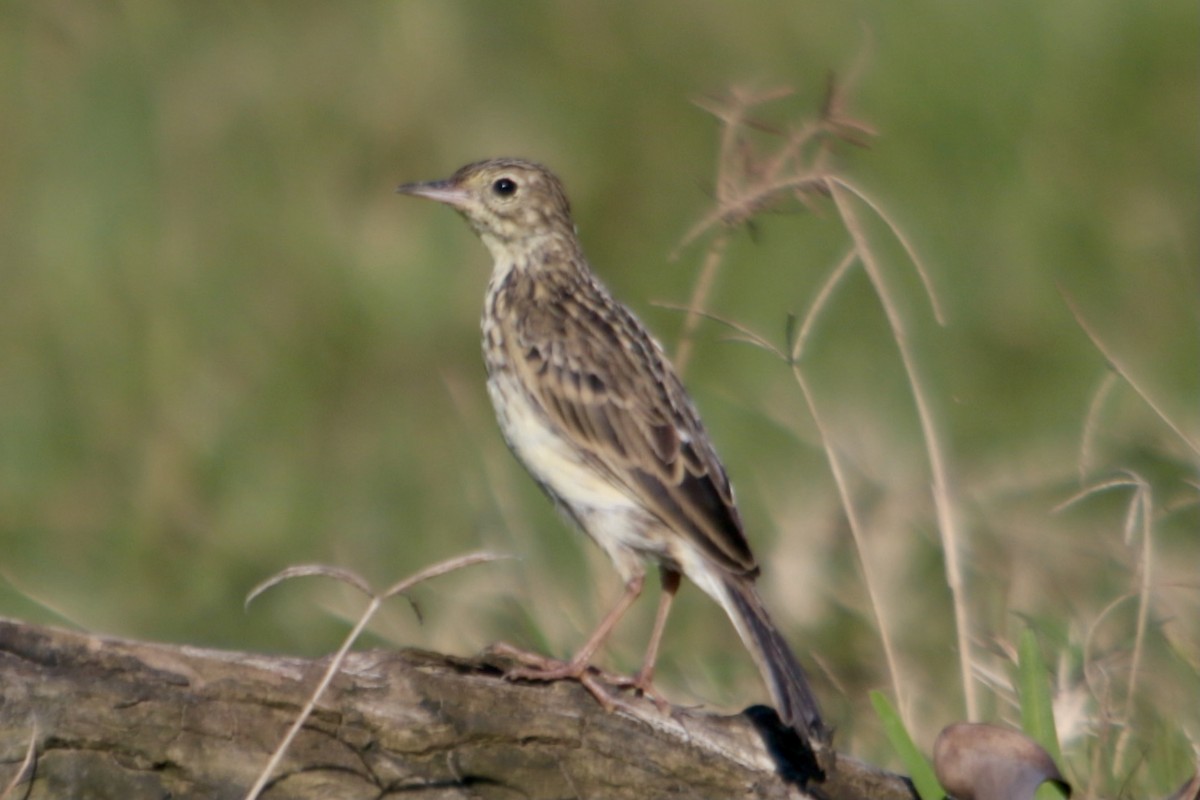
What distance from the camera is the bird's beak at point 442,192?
6.57 m

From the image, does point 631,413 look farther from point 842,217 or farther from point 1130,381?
point 1130,381

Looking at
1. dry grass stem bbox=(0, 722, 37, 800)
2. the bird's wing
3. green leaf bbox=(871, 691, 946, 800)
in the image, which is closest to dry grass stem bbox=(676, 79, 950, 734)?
the bird's wing

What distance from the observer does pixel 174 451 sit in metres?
8.95

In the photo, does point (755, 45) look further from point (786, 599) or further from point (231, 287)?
point (786, 599)

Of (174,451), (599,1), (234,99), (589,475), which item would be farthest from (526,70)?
(589,475)

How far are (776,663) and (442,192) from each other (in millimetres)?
2225

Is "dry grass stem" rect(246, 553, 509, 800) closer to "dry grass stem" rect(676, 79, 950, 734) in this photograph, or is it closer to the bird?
the bird

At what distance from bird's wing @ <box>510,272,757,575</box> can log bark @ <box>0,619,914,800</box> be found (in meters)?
0.76

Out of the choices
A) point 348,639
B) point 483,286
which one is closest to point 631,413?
point 348,639

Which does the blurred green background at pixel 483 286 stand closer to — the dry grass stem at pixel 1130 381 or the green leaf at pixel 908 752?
the dry grass stem at pixel 1130 381

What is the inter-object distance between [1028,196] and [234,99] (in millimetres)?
Answer: 4023

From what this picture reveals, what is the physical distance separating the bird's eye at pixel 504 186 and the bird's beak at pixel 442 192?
0.31 feet

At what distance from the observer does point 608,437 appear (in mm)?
5801

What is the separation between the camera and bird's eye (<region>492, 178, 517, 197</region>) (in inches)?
263
